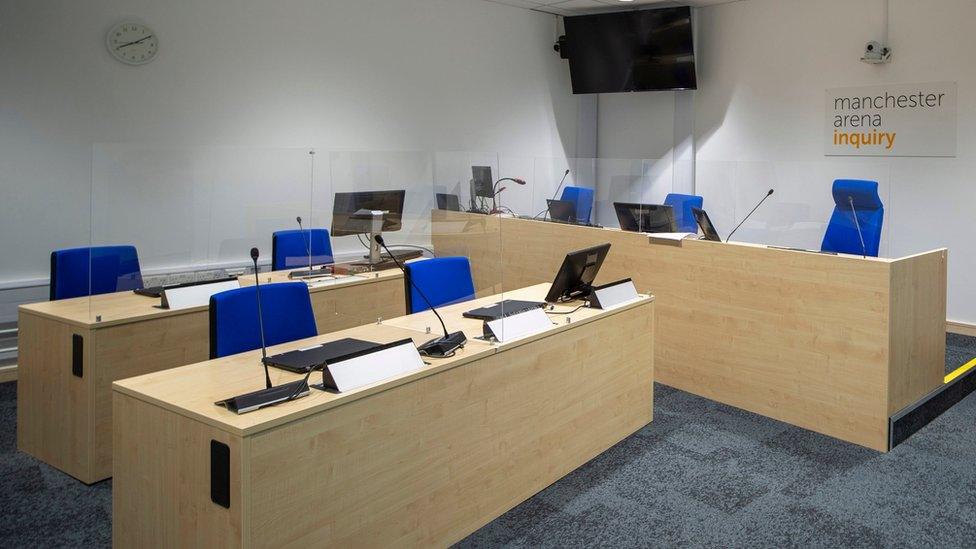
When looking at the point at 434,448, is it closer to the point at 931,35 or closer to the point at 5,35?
the point at 5,35

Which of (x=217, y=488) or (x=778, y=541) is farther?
(x=778, y=541)

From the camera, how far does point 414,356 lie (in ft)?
8.39

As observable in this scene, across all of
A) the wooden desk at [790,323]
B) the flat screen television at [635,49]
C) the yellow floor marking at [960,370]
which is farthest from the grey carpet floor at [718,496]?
the flat screen television at [635,49]

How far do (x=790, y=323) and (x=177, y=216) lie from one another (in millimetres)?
3261

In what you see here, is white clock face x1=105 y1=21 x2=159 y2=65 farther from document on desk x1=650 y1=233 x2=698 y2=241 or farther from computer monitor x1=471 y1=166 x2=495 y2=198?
document on desk x1=650 y1=233 x2=698 y2=241

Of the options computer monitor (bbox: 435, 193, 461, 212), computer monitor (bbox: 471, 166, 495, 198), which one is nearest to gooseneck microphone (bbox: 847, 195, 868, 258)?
computer monitor (bbox: 471, 166, 495, 198)

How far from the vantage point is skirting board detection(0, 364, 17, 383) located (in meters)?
4.61

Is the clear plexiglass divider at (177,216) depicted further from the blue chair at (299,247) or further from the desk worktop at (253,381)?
the desk worktop at (253,381)

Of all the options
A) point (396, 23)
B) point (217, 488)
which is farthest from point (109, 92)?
point (217, 488)

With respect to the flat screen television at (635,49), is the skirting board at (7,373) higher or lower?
lower

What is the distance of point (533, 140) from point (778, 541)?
18.0 feet

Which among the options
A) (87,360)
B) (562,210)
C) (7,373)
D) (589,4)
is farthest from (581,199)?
(7,373)

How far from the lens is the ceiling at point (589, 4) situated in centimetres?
695

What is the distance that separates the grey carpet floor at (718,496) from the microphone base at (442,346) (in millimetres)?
722
